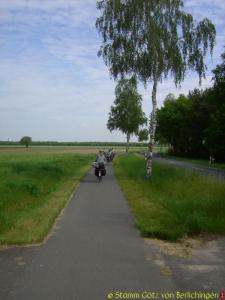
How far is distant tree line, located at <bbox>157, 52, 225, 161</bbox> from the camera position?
63916mm

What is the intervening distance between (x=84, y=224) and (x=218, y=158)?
5849cm

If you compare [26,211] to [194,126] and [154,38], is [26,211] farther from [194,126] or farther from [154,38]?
[194,126]

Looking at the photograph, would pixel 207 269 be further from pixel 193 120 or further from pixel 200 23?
pixel 193 120

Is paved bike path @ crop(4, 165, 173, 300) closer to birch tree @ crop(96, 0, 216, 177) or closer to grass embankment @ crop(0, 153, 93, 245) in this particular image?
grass embankment @ crop(0, 153, 93, 245)

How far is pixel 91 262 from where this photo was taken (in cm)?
848

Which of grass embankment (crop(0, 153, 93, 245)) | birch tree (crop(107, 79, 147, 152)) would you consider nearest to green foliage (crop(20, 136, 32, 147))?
birch tree (crop(107, 79, 147, 152))

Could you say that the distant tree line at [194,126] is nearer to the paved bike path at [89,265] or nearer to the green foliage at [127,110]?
the green foliage at [127,110]

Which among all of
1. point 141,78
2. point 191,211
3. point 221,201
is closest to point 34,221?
point 191,211

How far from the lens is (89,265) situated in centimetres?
827

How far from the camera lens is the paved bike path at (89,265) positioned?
689 centimetres

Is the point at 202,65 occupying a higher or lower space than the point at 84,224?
higher

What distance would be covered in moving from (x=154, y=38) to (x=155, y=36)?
4.8 inches

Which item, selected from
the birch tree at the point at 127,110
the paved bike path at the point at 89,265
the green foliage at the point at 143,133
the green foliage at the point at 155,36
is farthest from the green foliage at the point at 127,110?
the paved bike path at the point at 89,265

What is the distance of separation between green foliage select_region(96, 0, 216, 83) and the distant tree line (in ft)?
96.2
